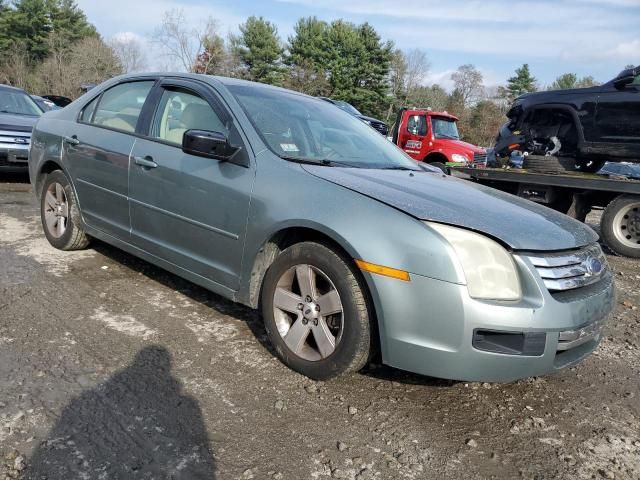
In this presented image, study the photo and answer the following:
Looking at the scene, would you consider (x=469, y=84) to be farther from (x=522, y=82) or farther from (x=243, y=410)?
(x=243, y=410)

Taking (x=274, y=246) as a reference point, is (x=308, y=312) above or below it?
below

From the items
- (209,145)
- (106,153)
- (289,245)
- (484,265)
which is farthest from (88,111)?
(484,265)

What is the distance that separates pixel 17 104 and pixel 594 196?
9.22m

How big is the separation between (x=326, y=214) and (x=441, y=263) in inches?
25.4

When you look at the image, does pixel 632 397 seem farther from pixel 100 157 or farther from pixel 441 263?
pixel 100 157

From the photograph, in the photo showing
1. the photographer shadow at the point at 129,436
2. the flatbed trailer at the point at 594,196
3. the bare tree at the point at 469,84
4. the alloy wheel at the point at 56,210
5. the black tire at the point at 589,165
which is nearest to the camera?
the photographer shadow at the point at 129,436

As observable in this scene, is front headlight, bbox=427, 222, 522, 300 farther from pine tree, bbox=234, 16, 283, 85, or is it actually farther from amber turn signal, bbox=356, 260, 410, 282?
pine tree, bbox=234, 16, 283, 85

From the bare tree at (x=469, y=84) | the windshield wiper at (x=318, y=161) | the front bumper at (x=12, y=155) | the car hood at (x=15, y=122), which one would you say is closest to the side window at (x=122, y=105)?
the windshield wiper at (x=318, y=161)

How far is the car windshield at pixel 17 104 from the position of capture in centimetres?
874

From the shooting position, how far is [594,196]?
22.2 ft

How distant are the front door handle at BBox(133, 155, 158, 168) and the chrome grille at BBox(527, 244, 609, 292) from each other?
2.44m

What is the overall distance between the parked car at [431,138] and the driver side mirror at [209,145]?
10.1m

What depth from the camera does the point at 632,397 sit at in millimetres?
2912

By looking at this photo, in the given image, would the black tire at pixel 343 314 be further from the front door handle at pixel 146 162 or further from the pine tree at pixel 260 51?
the pine tree at pixel 260 51
